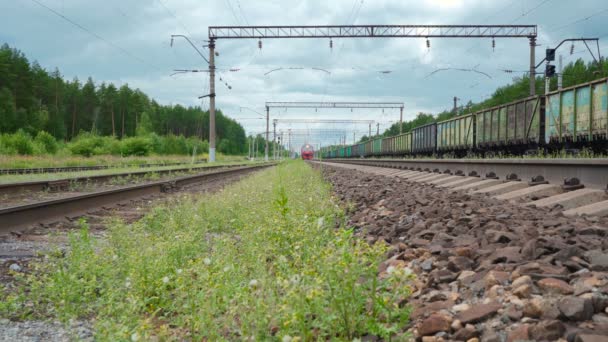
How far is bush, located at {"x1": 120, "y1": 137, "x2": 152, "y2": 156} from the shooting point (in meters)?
→ 55.3

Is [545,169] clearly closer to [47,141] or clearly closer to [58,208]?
[58,208]

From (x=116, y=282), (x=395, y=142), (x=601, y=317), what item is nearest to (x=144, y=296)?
(x=116, y=282)

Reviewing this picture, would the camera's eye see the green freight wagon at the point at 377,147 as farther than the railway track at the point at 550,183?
Yes

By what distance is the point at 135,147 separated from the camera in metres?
56.4

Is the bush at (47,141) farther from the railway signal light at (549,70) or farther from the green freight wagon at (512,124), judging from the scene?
the railway signal light at (549,70)

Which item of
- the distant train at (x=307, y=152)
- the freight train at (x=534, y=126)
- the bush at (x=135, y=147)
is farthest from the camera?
the distant train at (x=307, y=152)

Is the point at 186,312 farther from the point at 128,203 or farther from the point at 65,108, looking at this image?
the point at 65,108

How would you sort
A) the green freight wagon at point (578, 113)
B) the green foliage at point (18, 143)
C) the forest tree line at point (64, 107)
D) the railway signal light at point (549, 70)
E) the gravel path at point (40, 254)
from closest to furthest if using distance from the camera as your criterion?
1. the gravel path at point (40, 254)
2. the green freight wagon at point (578, 113)
3. the railway signal light at point (549, 70)
4. the green foliage at point (18, 143)
5. the forest tree line at point (64, 107)

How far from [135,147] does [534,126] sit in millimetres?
46949

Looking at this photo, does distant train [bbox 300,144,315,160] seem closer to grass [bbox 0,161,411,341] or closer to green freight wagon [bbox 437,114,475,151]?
green freight wagon [bbox 437,114,475,151]

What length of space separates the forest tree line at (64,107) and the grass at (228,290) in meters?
54.1

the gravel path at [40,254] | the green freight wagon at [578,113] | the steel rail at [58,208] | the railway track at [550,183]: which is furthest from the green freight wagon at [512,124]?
the gravel path at [40,254]

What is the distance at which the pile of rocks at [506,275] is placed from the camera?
222 cm

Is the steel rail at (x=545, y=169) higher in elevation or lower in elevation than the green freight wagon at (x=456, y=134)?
lower
